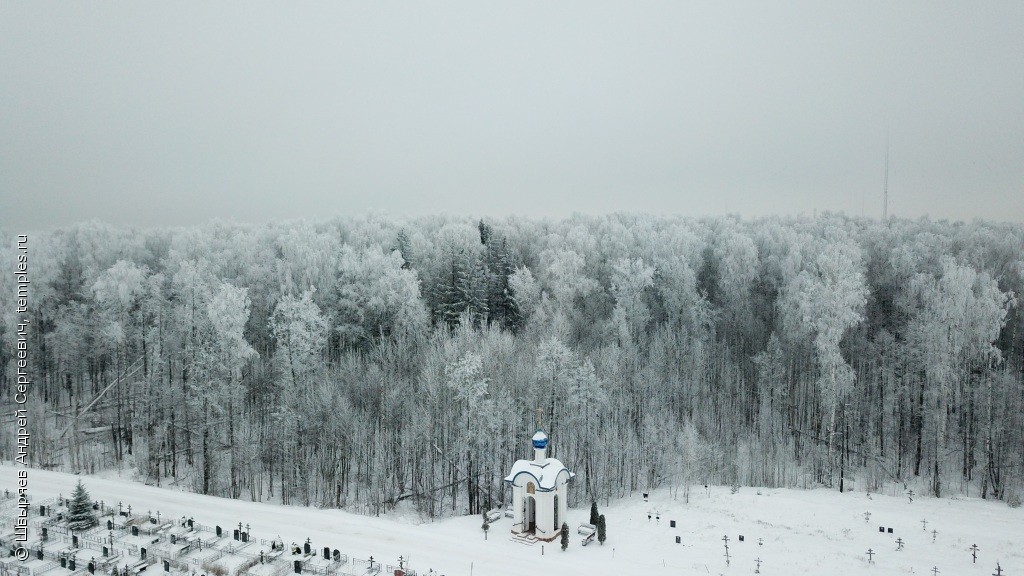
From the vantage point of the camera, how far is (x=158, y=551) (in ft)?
72.5

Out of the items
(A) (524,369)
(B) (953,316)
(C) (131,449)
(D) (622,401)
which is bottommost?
(C) (131,449)

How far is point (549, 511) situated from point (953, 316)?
75.9 ft

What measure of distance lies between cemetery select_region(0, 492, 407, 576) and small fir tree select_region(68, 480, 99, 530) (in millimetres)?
177

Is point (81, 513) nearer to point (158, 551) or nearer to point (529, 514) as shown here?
point (158, 551)

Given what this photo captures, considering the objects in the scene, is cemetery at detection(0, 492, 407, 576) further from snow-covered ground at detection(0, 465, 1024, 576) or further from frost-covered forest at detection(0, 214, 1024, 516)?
frost-covered forest at detection(0, 214, 1024, 516)

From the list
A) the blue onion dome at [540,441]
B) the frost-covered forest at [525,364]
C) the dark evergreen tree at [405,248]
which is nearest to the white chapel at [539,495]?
the blue onion dome at [540,441]

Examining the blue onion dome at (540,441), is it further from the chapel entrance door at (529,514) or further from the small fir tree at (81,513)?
the small fir tree at (81,513)

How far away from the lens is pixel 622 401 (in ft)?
123

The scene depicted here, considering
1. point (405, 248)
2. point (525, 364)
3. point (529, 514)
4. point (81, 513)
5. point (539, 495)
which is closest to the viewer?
point (539, 495)

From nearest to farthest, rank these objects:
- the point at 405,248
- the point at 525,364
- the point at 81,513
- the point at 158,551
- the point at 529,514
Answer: the point at 158,551
the point at 81,513
the point at 529,514
the point at 525,364
the point at 405,248

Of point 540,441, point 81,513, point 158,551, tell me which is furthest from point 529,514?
point 81,513

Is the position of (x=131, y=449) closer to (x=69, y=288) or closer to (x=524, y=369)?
(x=69, y=288)

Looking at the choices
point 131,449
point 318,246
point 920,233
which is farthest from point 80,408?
point 920,233

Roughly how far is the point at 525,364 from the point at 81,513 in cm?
2091
